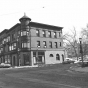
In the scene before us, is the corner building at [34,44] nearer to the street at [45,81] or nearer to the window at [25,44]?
the window at [25,44]

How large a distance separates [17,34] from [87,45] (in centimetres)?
2443

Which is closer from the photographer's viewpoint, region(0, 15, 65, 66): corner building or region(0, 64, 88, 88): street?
region(0, 64, 88, 88): street

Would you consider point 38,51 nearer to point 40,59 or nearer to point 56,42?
point 40,59

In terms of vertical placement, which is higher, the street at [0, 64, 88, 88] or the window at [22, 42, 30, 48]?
the window at [22, 42, 30, 48]

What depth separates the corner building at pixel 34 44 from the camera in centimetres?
3803

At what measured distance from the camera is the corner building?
38031mm

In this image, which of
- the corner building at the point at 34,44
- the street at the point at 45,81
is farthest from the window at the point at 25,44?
the street at the point at 45,81

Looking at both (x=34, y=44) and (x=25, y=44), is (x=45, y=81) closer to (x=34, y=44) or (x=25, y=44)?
(x=25, y=44)

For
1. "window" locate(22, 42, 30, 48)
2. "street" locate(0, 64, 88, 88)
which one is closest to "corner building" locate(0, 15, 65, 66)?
"window" locate(22, 42, 30, 48)

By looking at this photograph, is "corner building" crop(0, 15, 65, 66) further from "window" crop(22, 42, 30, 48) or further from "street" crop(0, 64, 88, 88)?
"street" crop(0, 64, 88, 88)

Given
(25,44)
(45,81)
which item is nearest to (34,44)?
(25,44)

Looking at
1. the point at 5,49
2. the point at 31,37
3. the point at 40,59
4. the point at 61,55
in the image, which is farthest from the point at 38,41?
the point at 5,49

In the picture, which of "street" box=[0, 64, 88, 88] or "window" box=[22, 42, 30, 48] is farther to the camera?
"window" box=[22, 42, 30, 48]

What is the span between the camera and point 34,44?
3884 cm
